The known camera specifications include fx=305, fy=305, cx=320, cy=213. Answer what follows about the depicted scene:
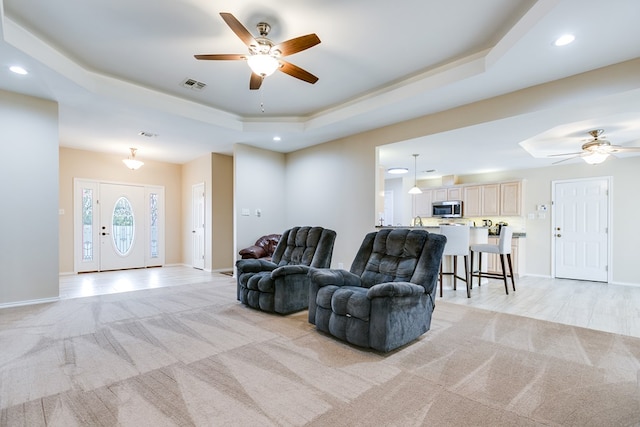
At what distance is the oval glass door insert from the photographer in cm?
723

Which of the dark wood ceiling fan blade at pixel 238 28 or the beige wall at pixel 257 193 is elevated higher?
the dark wood ceiling fan blade at pixel 238 28

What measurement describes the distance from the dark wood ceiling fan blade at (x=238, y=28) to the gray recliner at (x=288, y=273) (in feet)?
7.38

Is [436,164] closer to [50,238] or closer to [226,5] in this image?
[226,5]

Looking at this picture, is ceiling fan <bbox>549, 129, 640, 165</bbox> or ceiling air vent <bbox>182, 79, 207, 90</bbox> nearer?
ceiling air vent <bbox>182, 79, 207, 90</bbox>

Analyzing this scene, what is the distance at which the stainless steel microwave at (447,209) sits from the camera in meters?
7.79

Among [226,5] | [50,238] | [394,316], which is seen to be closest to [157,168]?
[50,238]

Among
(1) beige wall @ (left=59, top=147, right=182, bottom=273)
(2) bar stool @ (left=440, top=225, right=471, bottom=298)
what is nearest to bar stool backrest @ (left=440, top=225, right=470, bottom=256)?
(2) bar stool @ (left=440, top=225, right=471, bottom=298)

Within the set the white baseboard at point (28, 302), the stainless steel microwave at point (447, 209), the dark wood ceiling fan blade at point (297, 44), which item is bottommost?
the white baseboard at point (28, 302)

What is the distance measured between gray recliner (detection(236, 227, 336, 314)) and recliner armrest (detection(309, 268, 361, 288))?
55cm

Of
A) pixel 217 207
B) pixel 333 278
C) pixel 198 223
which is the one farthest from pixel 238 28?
pixel 198 223

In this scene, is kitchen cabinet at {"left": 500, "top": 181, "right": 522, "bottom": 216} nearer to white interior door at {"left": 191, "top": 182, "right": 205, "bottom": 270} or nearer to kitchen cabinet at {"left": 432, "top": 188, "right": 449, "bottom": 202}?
kitchen cabinet at {"left": 432, "top": 188, "right": 449, "bottom": 202}

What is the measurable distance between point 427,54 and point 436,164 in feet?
12.5

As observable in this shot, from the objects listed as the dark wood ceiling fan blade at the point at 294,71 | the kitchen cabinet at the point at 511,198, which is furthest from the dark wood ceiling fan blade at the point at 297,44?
the kitchen cabinet at the point at 511,198

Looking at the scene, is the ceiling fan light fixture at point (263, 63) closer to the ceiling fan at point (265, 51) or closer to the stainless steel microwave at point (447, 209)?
the ceiling fan at point (265, 51)
